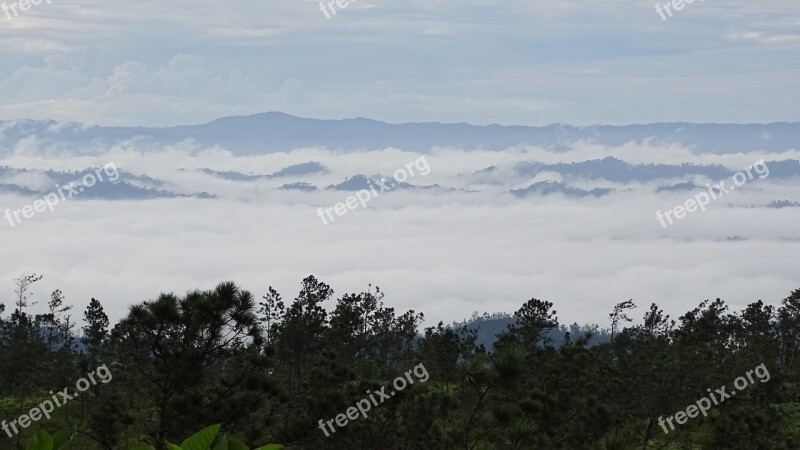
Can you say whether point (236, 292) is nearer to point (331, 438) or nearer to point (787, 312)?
point (331, 438)

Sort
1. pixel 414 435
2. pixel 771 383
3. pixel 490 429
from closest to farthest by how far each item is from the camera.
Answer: pixel 490 429, pixel 414 435, pixel 771 383

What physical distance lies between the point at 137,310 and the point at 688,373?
29.1 meters

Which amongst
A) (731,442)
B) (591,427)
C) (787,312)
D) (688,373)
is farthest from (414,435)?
(787,312)

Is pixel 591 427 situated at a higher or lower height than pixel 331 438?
lower

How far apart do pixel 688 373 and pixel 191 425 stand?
27433 millimetres

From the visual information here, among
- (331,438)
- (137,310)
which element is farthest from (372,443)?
(137,310)

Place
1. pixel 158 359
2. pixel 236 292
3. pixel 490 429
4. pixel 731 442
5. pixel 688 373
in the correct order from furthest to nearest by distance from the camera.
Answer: pixel 688 373
pixel 731 442
pixel 158 359
pixel 236 292
pixel 490 429

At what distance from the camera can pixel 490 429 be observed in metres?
25.7

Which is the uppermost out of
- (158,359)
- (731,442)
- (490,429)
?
(158,359)

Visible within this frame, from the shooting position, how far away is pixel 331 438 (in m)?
32.9

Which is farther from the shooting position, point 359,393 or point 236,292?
point 359,393

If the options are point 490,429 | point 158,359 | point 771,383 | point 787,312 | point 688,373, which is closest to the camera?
point 490,429

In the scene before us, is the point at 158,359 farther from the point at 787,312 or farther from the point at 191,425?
the point at 787,312

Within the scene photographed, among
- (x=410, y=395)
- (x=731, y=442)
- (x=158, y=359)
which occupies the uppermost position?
(x=158, y=359)
